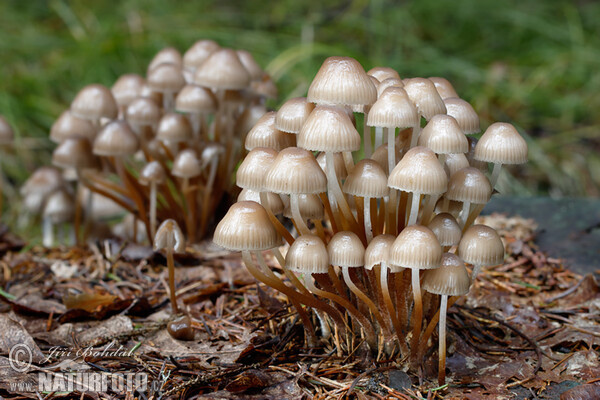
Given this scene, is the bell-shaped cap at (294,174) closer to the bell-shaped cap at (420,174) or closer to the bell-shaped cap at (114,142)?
the bell-shaped cap at (420,174)

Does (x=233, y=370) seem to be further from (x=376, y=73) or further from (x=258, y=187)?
(x=376, y=73)

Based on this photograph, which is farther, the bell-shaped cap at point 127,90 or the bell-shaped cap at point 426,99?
the bell-shaped cap at point 127,90

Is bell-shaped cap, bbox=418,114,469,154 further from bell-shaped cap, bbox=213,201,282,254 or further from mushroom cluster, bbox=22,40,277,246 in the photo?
mushroom cluster, bbox=22,40,277,246

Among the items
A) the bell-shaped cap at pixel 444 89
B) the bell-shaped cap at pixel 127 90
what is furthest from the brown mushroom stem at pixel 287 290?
the bell-shaped cap at pixel 127 90

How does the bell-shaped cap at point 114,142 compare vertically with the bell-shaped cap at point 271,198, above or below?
above

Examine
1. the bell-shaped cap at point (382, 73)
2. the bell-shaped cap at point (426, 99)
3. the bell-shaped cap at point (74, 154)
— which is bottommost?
the bell-shaped cap at point (74, 154)

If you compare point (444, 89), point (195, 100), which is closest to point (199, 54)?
point (195, 100)

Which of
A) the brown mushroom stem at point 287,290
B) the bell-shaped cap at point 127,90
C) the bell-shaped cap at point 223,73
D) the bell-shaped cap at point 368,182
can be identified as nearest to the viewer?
the bell-shaped cap at point 368,182

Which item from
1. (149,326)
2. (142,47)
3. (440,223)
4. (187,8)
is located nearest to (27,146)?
(142,47)

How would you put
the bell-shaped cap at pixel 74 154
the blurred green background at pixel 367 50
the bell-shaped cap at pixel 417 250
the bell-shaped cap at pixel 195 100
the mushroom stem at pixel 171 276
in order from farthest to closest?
the blurred green background at pixel 367 50 → the bell-shaped cap at pixel 74 154 → the bell-shaped cap at pixel 195 100 → the mushroom stem at pixel 171 276 → the bell-shaped cap at pixel 417 250
